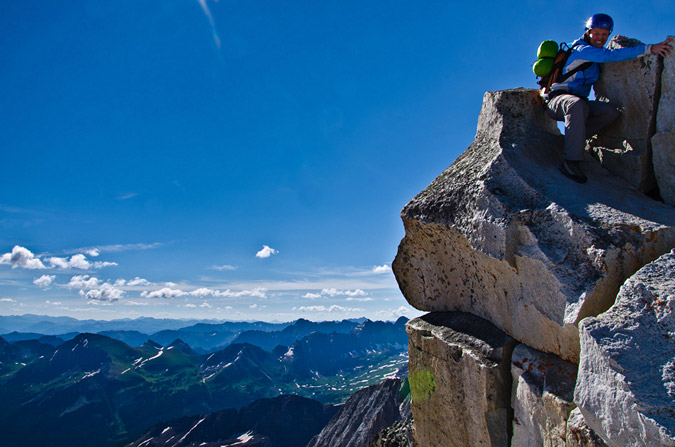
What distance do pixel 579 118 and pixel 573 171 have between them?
3.88 ft

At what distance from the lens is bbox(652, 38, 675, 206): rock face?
834 centimetres

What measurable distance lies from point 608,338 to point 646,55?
7.27m

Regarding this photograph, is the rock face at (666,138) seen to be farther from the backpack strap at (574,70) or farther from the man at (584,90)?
the backpack strap at (574,70)

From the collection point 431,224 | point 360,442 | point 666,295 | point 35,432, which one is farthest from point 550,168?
point 35,432

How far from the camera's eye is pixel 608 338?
5086mm

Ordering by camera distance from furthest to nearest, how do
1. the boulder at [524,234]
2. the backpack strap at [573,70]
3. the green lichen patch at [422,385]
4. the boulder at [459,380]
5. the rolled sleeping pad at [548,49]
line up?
the rolled sleeping pad at [548,49]
the backpack strap at [573,70]
the green lichen patch at [422,385]
the boulder at [459,380]
the boulder at [524,234]

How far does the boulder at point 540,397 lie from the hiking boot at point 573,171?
13.0 feet

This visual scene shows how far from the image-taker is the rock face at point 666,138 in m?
8.34

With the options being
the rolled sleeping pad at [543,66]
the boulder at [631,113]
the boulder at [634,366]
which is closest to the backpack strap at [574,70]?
the rolled sleeping pad at [543,66]

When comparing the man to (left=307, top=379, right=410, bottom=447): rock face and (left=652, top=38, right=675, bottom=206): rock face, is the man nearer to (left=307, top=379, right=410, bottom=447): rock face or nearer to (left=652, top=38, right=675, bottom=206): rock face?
(left=652, top=38, right=675, bottom=206): rock face

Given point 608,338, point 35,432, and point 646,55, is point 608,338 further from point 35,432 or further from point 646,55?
point 35,432

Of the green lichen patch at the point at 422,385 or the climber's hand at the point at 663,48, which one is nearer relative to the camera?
the climber's hand at the point at 663,48

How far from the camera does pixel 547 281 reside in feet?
23.0

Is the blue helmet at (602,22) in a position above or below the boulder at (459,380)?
above
